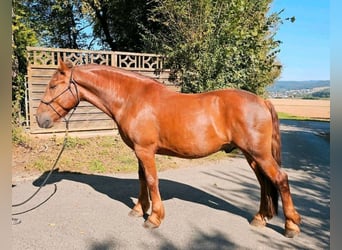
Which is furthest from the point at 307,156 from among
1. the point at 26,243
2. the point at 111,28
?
the point at 111,28

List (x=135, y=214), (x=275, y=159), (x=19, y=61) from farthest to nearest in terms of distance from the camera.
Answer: (x=19, y=61), (x=135, y=214), (x=275, y=159)

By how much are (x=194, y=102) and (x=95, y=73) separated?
123 cm

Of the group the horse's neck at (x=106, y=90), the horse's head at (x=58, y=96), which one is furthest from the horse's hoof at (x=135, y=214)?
the horse's head at (x=58, y=96)

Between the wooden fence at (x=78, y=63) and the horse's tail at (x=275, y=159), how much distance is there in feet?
18.6

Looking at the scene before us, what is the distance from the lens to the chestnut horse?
11.6 ft

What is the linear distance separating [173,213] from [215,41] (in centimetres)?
582

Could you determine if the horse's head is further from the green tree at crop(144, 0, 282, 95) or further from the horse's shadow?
the green tree at crop(144, 0, 282, 95)

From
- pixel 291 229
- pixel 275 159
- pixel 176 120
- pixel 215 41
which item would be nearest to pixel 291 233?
pixel 291 229

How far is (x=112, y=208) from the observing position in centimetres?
448

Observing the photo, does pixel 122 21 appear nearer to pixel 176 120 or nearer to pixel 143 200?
pixel 143 200

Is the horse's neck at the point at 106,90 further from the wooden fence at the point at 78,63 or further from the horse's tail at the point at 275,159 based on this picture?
the wooden fence at the point at 78,63

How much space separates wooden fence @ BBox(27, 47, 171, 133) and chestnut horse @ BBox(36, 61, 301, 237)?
417cm

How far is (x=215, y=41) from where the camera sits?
29.2ft

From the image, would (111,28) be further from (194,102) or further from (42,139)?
(194,102)
